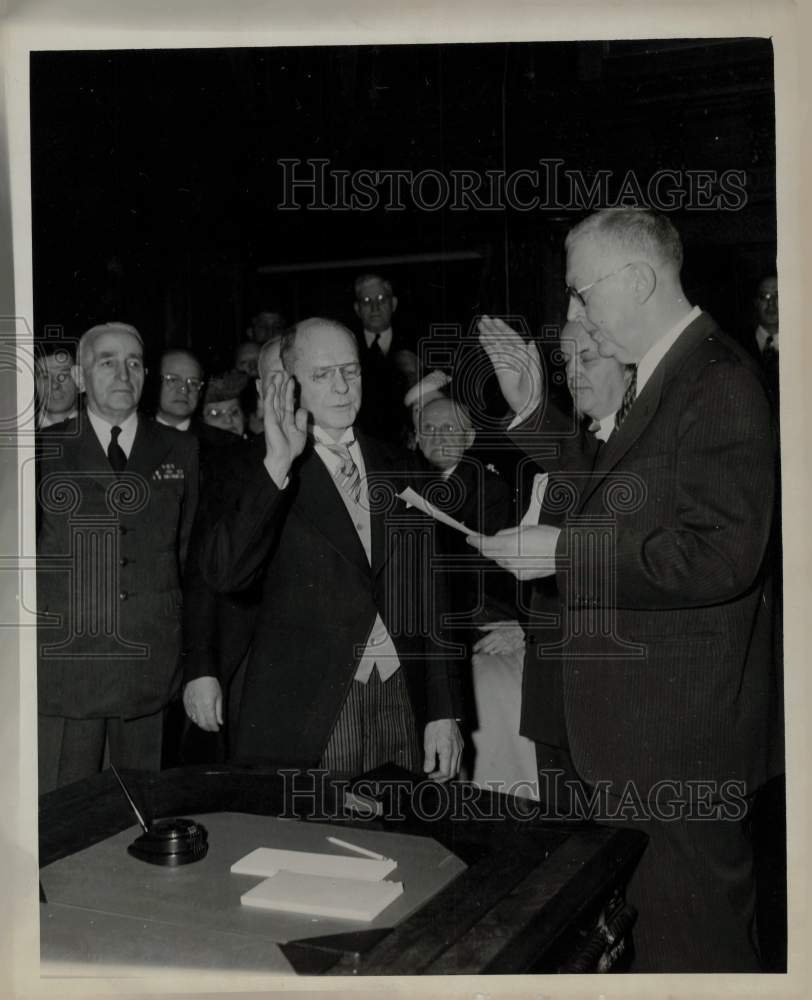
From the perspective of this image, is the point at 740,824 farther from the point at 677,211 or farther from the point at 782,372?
the point at 677,211

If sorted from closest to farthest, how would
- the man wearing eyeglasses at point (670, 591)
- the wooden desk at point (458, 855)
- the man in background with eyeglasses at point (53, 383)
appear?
the wooden desk at point (458, 855) → the man wearing eyeglasses at point (670, 591) → the man in background with eyeglasses at point (53, 383)

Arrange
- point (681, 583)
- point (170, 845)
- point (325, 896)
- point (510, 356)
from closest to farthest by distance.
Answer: point (325, 896) < point (170, 845) < point (681, 583) < point (510, 356)

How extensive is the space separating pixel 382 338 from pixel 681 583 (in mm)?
846

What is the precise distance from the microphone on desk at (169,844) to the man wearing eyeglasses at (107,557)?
0.54m

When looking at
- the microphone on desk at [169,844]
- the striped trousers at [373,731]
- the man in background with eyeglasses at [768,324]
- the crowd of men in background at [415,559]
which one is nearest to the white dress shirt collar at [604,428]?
the crowd of men in background at [415,559]

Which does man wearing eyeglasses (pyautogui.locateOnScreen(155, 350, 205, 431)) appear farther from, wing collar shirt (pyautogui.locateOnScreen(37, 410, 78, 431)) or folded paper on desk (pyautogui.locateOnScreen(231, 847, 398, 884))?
folded paper on desk (pyautogui.locateOnScreen(231, 847, 398, 884))

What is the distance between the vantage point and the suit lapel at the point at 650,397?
7.50 ft

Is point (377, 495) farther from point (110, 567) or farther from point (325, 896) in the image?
point (325, 896)

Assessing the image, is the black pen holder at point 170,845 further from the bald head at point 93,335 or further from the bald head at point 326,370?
the bald head at point 93,335

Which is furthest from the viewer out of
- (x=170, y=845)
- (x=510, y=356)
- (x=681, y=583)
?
(x=510, y=356)

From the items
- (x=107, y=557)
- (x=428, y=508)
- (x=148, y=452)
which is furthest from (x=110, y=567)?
(x=428, y=508)

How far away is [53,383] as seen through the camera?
2.36 m

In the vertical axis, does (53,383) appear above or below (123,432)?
above

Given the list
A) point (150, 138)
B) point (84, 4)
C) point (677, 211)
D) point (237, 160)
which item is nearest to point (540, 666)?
point (677, 211)
